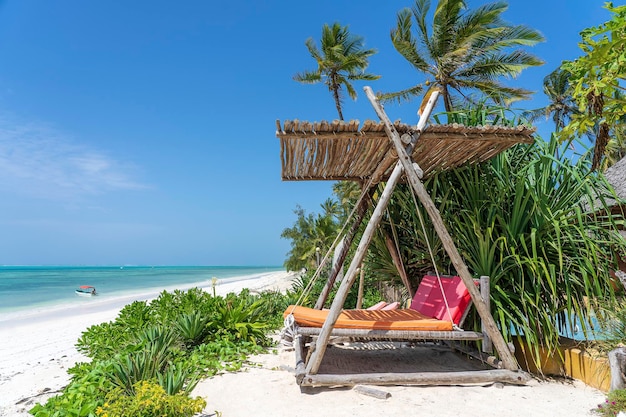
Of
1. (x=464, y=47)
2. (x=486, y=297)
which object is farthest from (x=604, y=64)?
(x=464, y=47)

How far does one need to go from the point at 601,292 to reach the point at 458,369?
1539 millimetres

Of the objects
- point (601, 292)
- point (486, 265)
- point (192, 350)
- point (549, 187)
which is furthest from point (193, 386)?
point (549, 187)

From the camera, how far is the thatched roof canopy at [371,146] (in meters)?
3.55

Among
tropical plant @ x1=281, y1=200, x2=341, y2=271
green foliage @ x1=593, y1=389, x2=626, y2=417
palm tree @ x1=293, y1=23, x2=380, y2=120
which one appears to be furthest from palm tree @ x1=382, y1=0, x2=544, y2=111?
green foliage @ x1=593, y1=389, x2=626, y2=417

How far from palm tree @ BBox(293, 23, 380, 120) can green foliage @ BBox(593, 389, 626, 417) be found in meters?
16.8

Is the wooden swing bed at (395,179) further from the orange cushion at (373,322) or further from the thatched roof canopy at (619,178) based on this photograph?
the thatched roof canopy at (619,178)

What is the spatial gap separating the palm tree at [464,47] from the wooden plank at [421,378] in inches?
438

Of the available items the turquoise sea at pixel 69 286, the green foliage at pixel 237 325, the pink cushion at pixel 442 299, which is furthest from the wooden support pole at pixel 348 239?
the turquoise sea at pixel 69 286

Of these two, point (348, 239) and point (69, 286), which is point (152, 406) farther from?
point (69, 286)

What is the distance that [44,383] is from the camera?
14.5ft

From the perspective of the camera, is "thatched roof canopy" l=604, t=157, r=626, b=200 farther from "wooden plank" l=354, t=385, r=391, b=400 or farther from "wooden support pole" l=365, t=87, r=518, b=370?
"wooden plank" l=354, t=385, r=391, b=400

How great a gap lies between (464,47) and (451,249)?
11.7 m

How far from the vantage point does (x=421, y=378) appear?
339 centimetres

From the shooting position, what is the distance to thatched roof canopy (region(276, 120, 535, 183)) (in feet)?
11.7
